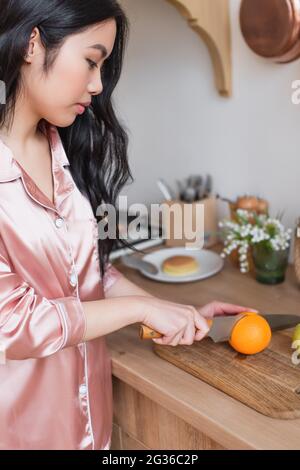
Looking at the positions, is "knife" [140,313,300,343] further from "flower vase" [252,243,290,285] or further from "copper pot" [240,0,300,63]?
"copper pot" [240,0,300,63]

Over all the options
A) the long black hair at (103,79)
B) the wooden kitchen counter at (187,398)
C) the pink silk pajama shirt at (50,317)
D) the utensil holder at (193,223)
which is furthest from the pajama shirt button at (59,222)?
the utensil holder at (193,223)

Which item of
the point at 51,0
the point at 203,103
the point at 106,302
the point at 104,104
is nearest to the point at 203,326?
the point at 106,302

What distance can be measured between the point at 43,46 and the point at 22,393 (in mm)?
538

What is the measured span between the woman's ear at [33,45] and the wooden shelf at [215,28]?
1.72ft

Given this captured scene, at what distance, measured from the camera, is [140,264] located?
4.40 feet

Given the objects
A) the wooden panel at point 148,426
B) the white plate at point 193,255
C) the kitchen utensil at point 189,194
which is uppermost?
the kitchen utensil at point 189,194

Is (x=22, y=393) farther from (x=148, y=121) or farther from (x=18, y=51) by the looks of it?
(x=148, y=121)

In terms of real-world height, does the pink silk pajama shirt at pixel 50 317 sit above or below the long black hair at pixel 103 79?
below

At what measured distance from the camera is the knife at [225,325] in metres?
0.93

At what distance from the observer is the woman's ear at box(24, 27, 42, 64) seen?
792mm

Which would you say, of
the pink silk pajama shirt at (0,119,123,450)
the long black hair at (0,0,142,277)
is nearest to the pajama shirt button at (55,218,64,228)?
the pink silk pajama shirt at (0,119,123,450)

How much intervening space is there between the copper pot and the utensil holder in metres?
0.41

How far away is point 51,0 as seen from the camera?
30.9 inches

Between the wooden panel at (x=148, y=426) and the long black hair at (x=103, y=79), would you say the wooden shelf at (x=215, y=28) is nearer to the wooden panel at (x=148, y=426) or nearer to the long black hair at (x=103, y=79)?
the long black hair at (x=103, y=79)
